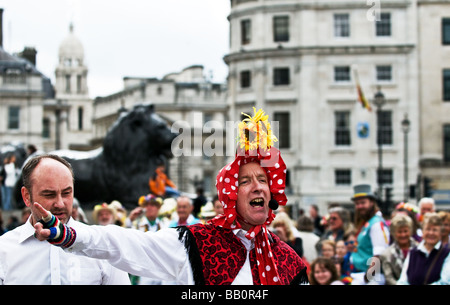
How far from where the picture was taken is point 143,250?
3881mm

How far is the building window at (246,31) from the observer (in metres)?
44.6

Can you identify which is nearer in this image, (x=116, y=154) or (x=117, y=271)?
(x=117, y=271)

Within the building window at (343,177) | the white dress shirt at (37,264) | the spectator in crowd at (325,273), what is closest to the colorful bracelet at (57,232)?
the white dress shirt at (37,264)

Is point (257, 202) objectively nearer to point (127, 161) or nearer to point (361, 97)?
point (127, 161)

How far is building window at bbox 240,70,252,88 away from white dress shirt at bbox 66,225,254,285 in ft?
134

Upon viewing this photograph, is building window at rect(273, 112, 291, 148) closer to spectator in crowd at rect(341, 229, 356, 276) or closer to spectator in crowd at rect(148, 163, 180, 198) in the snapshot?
spectator in crowd at rect(148, 163, 180, 198)

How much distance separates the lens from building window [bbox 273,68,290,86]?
145 feet

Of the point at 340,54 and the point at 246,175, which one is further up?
the point at 340,54

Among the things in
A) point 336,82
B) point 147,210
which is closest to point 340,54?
point 336,82

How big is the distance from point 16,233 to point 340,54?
40683 mm

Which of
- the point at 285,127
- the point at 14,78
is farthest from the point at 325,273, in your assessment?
the point at 14,78

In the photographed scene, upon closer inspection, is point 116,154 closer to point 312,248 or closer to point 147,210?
point 147,210

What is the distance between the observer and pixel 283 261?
429 cm

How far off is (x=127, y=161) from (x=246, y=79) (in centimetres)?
3144
